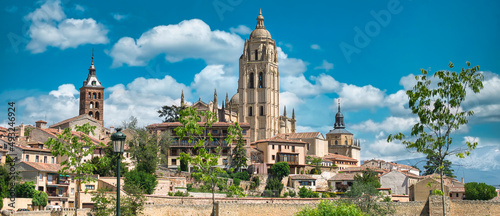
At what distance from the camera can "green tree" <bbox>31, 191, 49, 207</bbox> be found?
52.2 meters

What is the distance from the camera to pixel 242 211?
51906 mm

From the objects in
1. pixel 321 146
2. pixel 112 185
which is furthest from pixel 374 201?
pixel 321 146

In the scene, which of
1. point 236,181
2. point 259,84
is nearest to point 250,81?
point 259,84

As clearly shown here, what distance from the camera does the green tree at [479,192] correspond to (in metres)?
70.2

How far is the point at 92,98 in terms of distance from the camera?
118m

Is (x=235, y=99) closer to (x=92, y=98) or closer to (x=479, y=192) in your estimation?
(x=92, y=98)

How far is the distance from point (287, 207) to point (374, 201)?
7.93 m

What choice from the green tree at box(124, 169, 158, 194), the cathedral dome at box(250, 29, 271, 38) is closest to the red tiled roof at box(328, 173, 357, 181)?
the green tree at box(124, 169, 158, 194)

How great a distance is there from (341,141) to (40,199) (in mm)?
94655

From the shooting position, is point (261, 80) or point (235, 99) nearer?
point (261, 80)

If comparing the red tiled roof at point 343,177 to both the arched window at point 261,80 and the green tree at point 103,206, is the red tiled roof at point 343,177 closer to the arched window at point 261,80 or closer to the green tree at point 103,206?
the green tree at point 103,206

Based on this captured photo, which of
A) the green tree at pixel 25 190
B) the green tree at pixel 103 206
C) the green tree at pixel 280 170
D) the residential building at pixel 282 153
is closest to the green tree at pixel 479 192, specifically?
the green tree at pixel 280 170

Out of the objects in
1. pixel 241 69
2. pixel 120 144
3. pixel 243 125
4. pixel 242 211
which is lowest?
pixel 242 211

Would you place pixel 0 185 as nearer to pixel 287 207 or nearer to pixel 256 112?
pixel 287 207
